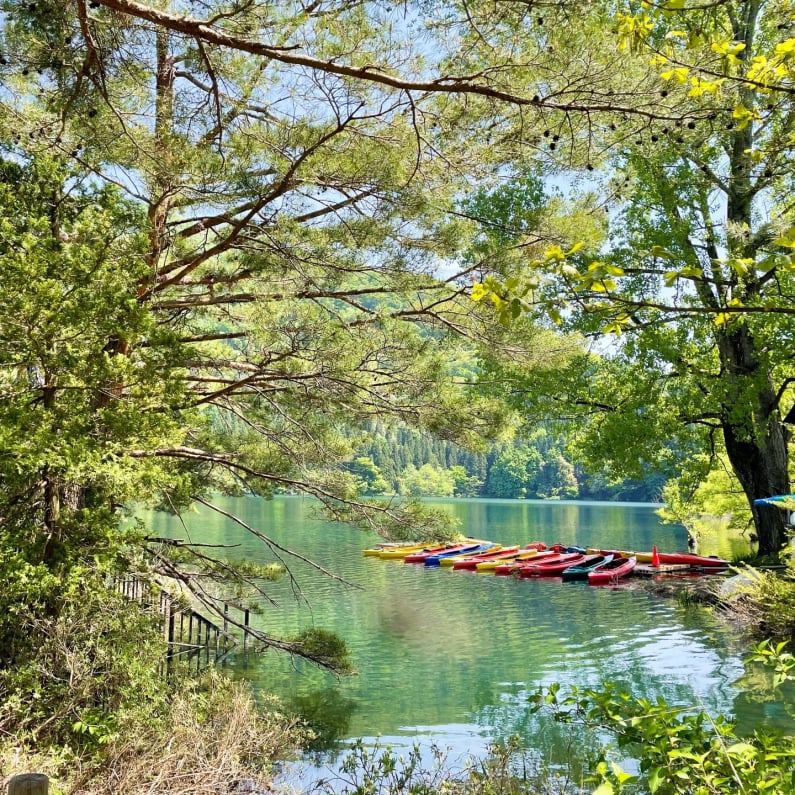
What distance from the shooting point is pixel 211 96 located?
5754 millimetres

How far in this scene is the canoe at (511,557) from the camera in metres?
21.2

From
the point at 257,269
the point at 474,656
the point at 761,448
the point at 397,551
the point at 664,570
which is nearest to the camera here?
the point at 257,269

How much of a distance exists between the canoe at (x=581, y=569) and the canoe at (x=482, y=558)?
2.55 m

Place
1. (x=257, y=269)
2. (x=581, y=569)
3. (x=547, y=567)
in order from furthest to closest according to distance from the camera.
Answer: (x=547, y=567)
(x=581, y=569)
(x=257, y=269)

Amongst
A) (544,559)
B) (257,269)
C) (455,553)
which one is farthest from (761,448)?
(455,553)

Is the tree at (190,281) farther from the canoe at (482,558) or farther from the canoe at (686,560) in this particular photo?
the canoe at (482,558)

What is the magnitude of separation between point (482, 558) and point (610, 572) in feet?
15.4

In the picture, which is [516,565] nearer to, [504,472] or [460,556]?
[460,556]

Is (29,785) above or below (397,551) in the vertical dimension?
above

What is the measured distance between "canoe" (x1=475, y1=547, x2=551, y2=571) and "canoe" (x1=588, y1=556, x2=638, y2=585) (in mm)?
2719

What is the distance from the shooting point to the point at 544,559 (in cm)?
2178

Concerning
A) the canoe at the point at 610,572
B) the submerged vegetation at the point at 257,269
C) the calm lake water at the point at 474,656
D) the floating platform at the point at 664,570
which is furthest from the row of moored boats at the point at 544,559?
the submerged vegetation at the point at 257,269

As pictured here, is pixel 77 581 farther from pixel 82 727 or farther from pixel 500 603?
pixel 500 603

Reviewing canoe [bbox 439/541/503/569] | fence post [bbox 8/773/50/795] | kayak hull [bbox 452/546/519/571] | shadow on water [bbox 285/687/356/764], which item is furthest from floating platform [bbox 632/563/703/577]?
fence post [bbox 8/773/50/795]
